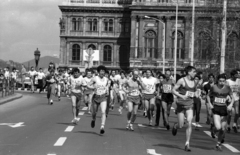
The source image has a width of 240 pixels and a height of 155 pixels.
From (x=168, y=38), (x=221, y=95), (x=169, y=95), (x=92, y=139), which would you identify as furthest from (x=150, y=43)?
(x=221, y=95)

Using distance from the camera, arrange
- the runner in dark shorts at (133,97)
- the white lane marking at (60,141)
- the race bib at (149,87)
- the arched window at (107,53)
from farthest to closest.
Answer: the arched window at (107,53), the race bib at (149,87), the runner in dark shorts at (133,97), the white lane marking at (60,141)

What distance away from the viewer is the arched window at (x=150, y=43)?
69.9 metres

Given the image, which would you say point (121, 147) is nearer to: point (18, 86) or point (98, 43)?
point (18, 86)

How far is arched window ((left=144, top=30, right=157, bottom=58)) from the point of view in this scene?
6988 centimetres

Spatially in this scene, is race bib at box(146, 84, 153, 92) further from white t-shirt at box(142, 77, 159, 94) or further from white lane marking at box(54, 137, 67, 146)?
white lane marking at box(54, 137, 67, 146)

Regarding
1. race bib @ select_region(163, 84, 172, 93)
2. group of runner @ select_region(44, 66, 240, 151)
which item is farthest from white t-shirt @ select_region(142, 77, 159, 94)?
race bib @ select_region(163, 84, 172, 93)

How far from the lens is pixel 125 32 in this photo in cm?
7481

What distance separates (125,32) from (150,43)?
615cm

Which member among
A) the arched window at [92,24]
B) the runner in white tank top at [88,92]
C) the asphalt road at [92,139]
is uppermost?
the arched window at [92,24]

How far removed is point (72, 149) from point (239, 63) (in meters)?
29.0

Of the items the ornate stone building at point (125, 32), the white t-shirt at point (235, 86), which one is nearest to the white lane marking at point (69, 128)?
the white t-shirt at point (235, 86)

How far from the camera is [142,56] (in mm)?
69438

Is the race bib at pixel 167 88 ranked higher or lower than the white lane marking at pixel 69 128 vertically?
higher

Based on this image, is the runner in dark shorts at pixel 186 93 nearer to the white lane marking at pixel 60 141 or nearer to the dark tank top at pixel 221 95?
the dark tank top at pixel 221 95
